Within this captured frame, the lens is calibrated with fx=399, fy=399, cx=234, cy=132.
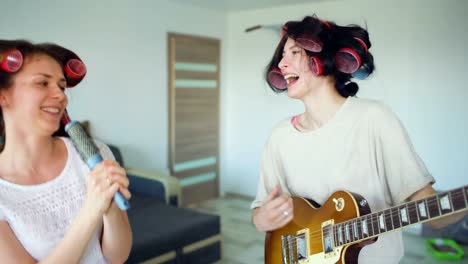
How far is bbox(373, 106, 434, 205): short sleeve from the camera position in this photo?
119cm

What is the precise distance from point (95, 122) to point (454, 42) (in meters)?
3.51

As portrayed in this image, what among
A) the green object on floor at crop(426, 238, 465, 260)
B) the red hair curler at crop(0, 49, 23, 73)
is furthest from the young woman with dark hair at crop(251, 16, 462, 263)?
the green object on floor at crop(426, 238, 465, 260)

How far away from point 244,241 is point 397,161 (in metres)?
2.74

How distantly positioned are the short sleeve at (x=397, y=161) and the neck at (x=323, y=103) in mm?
183

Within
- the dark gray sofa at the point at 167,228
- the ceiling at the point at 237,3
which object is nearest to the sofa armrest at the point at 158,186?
the dark gray sofa at the point at 167,228

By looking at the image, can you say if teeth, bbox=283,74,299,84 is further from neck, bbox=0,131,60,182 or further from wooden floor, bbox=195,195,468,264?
wooden floor, bbox=195,195,468,264

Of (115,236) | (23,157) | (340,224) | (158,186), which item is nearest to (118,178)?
(115,236)

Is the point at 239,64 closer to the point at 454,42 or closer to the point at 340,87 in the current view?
the point at 454,42

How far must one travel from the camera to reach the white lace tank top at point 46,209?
1145mm

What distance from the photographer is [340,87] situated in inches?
56.9

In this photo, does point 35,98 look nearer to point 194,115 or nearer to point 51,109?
point 51,109

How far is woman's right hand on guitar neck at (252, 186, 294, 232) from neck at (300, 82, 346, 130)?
29 cm

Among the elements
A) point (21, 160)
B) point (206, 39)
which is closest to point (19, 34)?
point (206, 39)

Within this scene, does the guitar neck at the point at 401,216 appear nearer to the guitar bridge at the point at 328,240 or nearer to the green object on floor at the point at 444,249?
the guitar bridge at the point at 328,240
